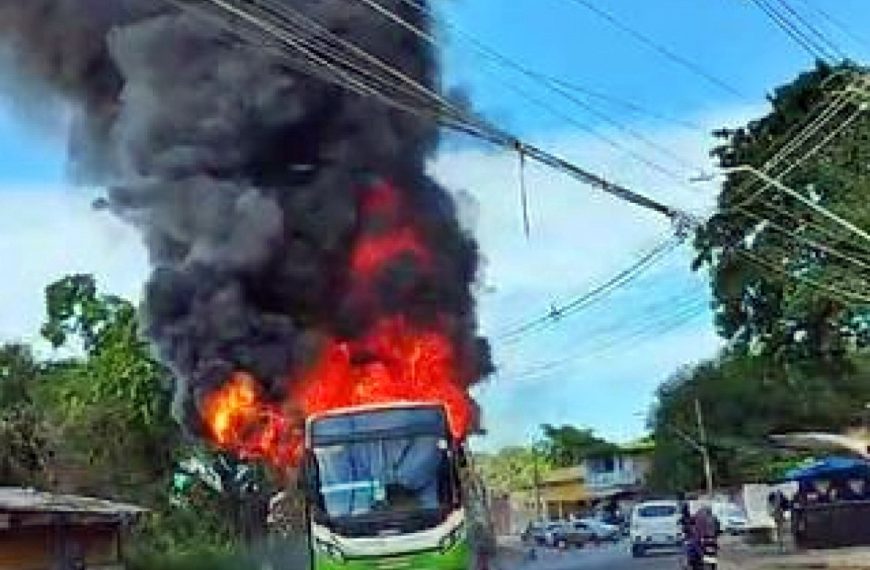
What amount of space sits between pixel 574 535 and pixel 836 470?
26700 millimetres

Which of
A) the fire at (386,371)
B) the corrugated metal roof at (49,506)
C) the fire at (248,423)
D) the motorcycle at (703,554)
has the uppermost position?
the fire at (386,371)

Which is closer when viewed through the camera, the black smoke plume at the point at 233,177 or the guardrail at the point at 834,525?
the black smoke plume at the point at 233,177

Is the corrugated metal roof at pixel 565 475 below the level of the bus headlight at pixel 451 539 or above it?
above

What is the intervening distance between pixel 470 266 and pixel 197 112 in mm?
5946

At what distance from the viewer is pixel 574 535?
62781 mm

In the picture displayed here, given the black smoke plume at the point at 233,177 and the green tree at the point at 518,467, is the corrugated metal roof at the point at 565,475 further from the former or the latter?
the black smoke plume at the point at 233,177

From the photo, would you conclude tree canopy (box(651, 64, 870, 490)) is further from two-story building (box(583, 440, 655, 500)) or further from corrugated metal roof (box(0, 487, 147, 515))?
two-story building (box(583, 440, 655, 500))

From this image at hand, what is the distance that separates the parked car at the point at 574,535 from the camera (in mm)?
62281

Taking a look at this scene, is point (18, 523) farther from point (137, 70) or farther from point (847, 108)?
point (847, 108)

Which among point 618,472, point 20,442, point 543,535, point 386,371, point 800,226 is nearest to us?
point 386,371

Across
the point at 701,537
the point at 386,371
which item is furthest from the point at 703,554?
the point at 386,371

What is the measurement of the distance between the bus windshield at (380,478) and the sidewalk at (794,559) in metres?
9.61

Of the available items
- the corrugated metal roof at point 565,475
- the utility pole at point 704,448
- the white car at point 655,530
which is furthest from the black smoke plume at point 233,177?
the corrugated metal roof at point 565,475

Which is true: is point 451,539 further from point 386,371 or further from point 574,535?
point 574,535
